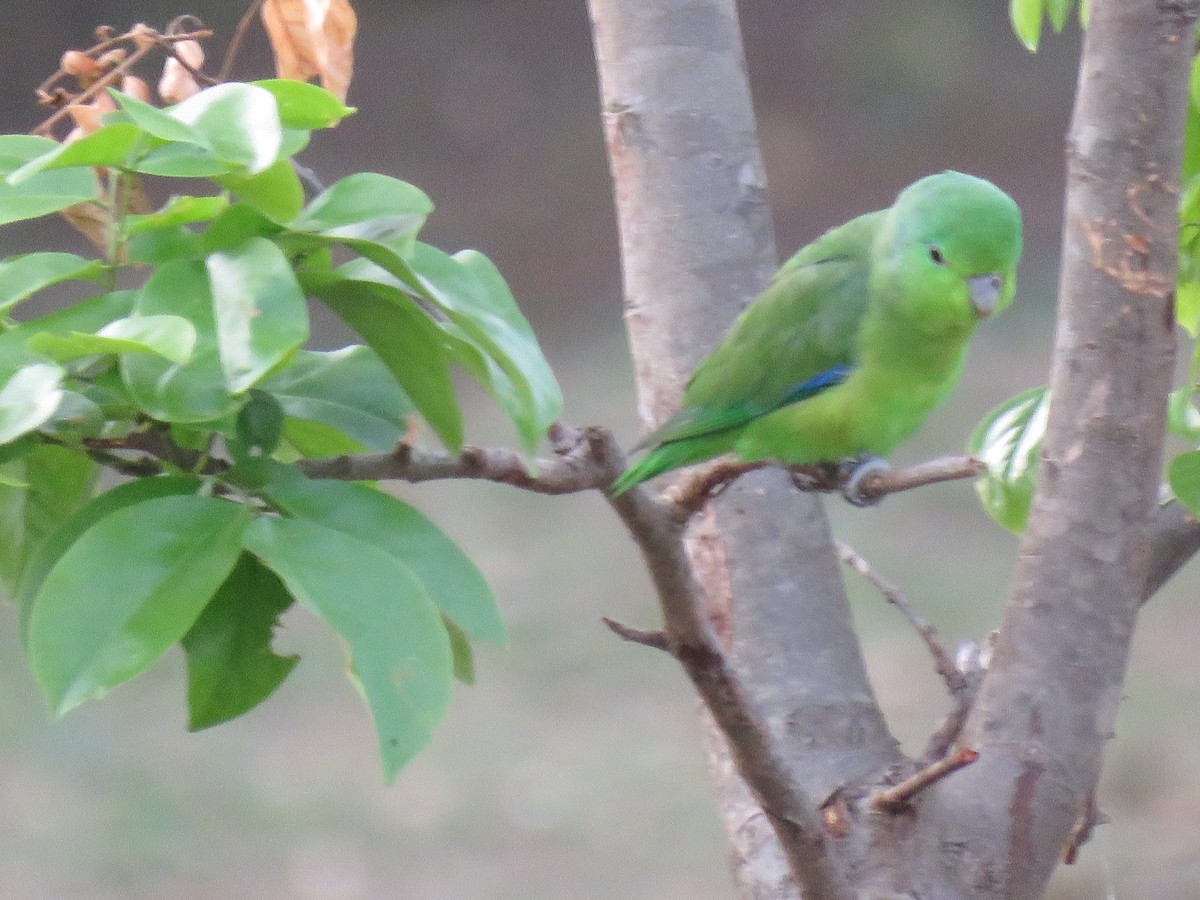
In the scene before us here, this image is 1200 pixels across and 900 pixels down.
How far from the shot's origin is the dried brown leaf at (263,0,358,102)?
3.75ft

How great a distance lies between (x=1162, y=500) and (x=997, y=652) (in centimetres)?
25

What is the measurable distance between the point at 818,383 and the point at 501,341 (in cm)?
91

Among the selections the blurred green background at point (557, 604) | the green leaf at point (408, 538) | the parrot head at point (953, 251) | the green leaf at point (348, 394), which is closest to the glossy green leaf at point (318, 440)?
the green leaf at point (348, 394)

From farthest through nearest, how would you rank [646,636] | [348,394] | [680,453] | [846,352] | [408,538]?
[846,352]
[680,453]
[646,636]
[348,394]
[408,538]

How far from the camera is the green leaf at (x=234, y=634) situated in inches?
35.3

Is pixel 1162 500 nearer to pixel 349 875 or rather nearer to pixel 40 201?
pixel 40 201

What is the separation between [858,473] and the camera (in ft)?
5.28

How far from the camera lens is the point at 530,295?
645 cm

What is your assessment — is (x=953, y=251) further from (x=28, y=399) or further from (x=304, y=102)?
(x=28, y=399)

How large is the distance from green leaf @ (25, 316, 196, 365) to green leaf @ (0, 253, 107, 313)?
0.24 feet

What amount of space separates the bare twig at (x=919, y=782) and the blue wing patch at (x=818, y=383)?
22.0 inches

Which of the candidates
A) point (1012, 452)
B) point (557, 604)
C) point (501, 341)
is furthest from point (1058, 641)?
point (557, 604)

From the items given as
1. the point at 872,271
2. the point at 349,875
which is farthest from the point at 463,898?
the point at 872,271

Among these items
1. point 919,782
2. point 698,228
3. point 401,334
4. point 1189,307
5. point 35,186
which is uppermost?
point 35,186
